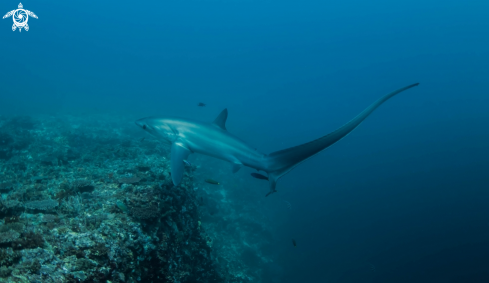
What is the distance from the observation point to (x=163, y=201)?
629 centimetres

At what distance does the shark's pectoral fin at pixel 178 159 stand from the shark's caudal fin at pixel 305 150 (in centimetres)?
264

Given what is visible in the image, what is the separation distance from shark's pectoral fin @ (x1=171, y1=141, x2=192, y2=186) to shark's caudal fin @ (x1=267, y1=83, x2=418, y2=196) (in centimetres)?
264

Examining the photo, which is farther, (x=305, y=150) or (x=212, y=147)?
(x=212, y=147)

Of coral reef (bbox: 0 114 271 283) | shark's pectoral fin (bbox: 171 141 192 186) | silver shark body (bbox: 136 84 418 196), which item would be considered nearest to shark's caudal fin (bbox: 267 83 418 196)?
silver shark body (bbox: 136 84 418 196)

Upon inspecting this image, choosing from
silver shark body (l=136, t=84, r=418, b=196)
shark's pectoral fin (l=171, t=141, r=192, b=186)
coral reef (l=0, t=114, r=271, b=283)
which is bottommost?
coral reef (l=0, t=114, r=271, b=283)

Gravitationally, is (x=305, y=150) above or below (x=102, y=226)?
above

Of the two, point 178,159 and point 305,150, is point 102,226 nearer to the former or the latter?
point 178,159

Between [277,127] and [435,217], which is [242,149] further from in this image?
[277,127]

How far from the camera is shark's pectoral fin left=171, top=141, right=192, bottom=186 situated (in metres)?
5.90

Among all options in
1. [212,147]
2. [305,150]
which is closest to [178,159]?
[212,147]

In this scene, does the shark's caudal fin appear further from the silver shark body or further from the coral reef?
the coral reef

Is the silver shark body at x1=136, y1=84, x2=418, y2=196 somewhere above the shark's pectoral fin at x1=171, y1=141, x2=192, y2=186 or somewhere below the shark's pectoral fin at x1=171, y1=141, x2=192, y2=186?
above

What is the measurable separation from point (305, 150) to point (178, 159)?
386cm

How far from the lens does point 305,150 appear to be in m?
3.60
